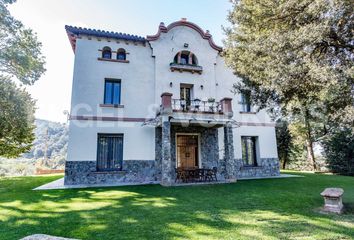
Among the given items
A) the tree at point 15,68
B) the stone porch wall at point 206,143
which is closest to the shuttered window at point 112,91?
the stone porch wall at point 206,143

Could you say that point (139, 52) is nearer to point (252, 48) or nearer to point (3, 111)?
point (252, 48)

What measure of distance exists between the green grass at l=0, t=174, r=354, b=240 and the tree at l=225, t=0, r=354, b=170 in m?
3.15

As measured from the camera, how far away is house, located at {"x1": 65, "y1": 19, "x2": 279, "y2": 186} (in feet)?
36.0

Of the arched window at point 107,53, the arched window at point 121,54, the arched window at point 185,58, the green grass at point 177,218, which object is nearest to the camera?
the green grass at point 177,218

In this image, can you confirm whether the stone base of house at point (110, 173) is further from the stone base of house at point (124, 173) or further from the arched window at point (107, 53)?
the arched window at point (107, 53)

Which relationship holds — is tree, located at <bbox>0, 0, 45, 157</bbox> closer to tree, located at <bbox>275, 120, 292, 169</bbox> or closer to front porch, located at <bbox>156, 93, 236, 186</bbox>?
front porch, located at <bbox>156, 93, 236, 186</bbox>

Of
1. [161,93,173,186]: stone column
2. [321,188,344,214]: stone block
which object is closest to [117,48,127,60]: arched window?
[161,93,173,186]: stone column

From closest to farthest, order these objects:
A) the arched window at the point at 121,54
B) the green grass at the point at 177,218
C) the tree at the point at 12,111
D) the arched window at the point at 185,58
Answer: the green grass at the point at 177,218
the tree at the point at 12,111
the arched window at the point at 121,54
the arched window at the point at 185,58

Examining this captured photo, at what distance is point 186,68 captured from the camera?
13.1 meters

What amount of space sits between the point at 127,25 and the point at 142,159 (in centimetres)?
843

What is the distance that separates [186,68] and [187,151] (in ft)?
→ 17.1

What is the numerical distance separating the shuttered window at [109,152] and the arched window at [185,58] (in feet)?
19.7

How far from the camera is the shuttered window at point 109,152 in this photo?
11.3m

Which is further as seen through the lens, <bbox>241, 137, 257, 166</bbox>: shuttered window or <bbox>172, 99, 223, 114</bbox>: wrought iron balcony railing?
<bbox>241, 137, 257, 166</bbox>: shuttered window
